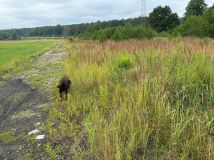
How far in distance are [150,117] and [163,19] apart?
243 feet

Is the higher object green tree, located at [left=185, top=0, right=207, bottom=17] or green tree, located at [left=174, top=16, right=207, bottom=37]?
green tree, located at [left=185, top=0, right=207, bottom=17]

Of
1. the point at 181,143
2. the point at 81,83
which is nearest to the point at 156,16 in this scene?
the point at 81,83

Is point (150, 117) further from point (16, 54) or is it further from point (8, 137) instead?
point (16, 54)

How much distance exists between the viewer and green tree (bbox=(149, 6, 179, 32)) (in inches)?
2951

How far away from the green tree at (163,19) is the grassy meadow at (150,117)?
69.8m

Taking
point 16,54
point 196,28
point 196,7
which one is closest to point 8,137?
point 196,28

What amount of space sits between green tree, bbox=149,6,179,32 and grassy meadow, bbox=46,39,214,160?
6984 cm

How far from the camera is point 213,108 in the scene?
4438 mm

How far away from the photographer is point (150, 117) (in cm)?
447

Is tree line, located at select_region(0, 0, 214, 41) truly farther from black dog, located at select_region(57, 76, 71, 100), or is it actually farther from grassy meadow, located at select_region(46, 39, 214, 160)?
grassy meadow, located at select_region(46, 39, 214, 160)

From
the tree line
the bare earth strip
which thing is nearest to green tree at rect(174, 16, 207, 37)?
the tree line

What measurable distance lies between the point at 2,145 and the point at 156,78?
9.59 feet

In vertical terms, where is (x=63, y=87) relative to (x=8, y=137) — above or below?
above

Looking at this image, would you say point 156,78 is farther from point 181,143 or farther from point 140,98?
point 181,143
